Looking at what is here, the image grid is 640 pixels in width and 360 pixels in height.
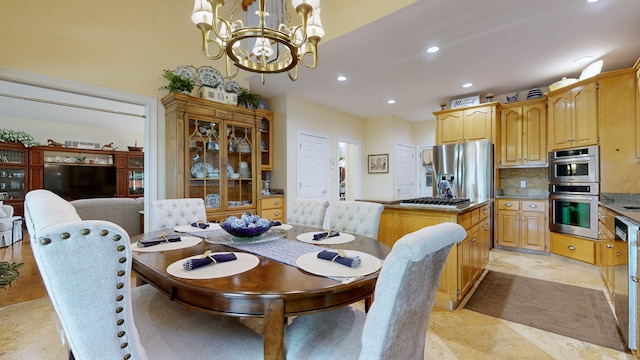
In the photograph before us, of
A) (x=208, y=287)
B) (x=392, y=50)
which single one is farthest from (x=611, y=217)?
(x=208, y=287)

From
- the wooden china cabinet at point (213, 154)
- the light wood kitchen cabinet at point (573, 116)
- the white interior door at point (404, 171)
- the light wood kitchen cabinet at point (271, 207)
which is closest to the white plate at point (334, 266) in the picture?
the wooden china cabinet at point (213, 154)

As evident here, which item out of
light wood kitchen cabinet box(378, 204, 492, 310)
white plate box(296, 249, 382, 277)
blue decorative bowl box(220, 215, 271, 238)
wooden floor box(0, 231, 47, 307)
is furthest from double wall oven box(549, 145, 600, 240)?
wooden floor box(0, 231, 47, 307)

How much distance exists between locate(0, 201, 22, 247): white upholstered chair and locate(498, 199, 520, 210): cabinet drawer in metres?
7.70

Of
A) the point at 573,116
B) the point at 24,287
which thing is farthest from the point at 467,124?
the point at 24,287

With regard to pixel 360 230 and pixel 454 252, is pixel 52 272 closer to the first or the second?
pixel 360 230

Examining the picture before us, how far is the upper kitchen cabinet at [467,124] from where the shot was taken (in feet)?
14.4

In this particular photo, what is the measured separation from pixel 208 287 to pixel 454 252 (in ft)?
6.65

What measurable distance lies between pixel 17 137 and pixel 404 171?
8.49m

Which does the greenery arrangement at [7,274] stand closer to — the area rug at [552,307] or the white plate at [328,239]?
the white plate at [328,239]

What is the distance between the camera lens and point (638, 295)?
163cm

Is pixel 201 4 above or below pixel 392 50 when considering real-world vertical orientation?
below

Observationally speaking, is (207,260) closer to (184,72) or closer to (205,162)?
(205,162)

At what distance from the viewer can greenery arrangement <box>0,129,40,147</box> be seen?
5.86 m

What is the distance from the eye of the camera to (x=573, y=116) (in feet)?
11.8
